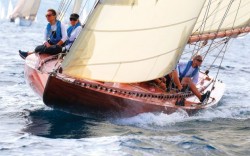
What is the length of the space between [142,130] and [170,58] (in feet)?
5.25

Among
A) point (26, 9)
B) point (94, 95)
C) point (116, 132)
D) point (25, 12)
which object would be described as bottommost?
point (116, 132)

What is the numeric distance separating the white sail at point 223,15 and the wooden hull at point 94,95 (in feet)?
14.7

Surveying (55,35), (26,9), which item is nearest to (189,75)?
(55,35)

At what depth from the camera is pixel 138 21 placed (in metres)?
10.2

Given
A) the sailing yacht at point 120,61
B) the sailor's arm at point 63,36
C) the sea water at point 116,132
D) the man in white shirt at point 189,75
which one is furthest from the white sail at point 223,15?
the sailor's arm at point 63,36

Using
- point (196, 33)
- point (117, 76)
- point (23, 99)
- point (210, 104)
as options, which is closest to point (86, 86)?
point (117, 76)

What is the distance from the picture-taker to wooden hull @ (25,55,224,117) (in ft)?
35.8

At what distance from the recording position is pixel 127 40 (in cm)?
1023

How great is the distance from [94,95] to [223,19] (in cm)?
651

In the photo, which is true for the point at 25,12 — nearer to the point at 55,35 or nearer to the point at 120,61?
the point at 55,35

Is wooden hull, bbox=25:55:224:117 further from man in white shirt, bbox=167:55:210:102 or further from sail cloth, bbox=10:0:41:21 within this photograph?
sail cloth, bbox=10:0:41:21

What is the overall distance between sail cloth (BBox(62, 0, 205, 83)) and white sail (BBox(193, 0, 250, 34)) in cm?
517

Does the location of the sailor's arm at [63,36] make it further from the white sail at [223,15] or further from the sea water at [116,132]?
the white sail at [223,15]

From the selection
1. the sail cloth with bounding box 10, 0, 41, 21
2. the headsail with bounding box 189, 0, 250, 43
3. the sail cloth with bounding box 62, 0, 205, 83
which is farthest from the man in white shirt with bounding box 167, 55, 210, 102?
the sail cloth with bounding box 10, 0, 41, 21
